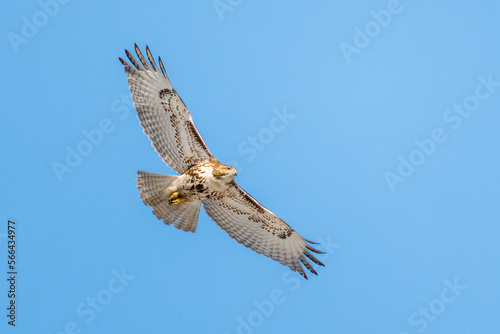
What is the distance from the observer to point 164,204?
1327 centimetres

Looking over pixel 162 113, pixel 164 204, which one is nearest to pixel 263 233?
pixel 164 204

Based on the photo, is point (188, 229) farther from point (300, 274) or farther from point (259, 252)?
point (300, 274)

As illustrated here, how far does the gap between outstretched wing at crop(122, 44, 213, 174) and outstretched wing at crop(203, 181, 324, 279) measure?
3.92ft

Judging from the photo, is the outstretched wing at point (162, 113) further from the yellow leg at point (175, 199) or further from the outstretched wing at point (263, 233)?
the outstretched wing at point (263, 233)

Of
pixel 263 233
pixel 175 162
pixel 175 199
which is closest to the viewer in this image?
pixel 175 199

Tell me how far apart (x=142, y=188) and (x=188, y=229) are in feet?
3.91

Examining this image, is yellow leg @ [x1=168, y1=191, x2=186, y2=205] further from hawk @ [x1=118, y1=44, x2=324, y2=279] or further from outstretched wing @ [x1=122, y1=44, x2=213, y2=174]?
outstretched wing @ [x1=122, y1=44, x2=213, y2=174]

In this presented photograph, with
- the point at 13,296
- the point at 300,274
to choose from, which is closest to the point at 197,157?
the point at 300,274

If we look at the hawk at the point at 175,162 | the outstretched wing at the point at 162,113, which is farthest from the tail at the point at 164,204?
the outstretched wing at the point at 162,113

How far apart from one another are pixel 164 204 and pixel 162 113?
1.71 m

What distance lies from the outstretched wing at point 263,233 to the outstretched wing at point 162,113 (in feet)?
3.92

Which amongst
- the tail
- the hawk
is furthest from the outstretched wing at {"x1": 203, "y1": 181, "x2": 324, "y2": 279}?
the tail

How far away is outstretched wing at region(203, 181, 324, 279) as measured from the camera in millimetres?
13816

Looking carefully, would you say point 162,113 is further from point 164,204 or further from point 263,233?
point 263,233
